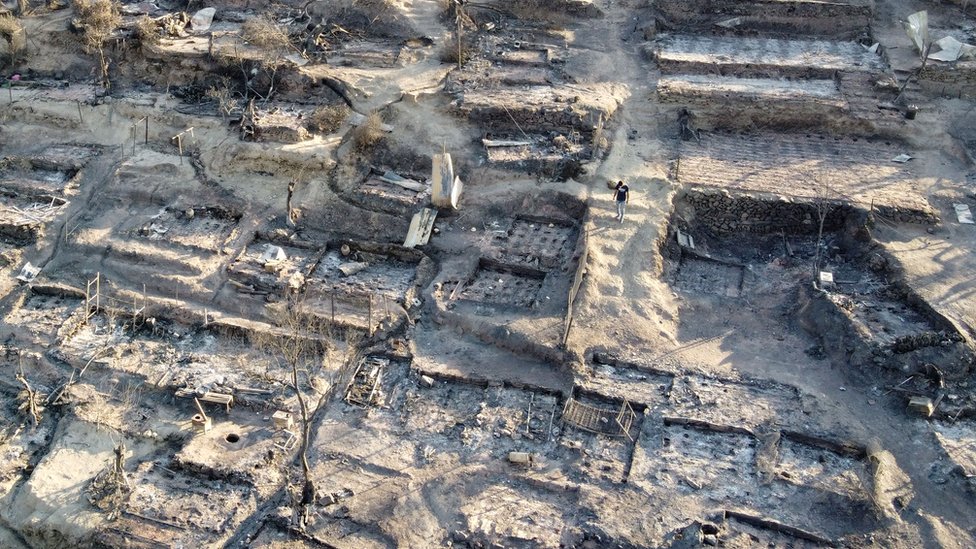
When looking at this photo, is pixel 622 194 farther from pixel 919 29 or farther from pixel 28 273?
pixel 28 273

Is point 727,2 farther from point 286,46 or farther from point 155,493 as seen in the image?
point 155,493

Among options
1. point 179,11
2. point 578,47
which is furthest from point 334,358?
point 179,11

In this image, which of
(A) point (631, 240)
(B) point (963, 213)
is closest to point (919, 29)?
(B) point (963, 213)

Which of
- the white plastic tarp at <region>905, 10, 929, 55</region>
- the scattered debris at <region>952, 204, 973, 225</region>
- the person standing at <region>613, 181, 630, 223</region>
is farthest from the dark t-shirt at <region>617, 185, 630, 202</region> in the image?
the white plastic tarp at <region>905, 10, 929, 55</region>

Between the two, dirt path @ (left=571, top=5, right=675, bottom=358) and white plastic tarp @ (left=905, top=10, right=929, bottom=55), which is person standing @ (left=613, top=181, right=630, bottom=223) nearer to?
dirt path @ (left=571, top=5, right=675, bottom=358)

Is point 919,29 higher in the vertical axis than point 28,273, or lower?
higher

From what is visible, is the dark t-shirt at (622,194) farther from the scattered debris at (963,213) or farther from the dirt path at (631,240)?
the scattered debris at (963,213)

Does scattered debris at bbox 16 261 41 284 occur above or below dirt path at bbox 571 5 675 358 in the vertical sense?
below

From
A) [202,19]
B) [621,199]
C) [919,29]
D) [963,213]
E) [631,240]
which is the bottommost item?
[202,19]

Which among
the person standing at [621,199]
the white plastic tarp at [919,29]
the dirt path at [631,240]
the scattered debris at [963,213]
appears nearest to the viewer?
the dirt path at [631,240]

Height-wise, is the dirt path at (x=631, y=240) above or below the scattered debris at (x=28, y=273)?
above

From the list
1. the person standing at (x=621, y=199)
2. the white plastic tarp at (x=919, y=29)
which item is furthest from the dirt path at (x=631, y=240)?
the white plastic tarp at (x=919, y=29)
